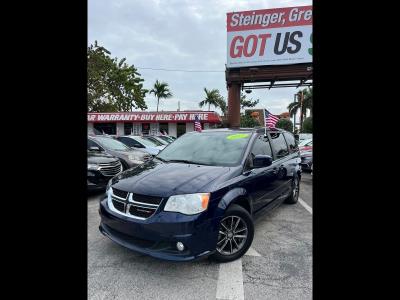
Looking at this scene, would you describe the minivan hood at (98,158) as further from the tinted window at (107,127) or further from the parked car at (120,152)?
the tinted window at (107,127)

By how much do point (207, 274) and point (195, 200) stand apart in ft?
2.85

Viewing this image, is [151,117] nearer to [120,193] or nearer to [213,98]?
[213,98]

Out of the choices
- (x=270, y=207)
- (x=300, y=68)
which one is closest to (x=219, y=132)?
(x=270, y=207)

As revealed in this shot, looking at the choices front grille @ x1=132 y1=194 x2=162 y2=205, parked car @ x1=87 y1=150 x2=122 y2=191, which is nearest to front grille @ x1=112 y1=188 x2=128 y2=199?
front grille @ x1=132 y1=194 x2=162 y2=205

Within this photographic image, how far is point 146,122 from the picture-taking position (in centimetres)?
2772

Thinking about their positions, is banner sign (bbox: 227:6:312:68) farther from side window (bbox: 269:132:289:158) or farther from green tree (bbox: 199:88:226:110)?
green tree (bbox: 199:88:226:110)

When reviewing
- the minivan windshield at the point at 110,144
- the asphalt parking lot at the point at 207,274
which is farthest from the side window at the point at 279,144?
the minivan windshield at the point at 110,144

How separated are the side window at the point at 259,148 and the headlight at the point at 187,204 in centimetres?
104

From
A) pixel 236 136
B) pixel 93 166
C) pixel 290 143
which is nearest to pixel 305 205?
→ pixel 290 143

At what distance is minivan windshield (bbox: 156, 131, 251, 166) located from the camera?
3525 millimetres

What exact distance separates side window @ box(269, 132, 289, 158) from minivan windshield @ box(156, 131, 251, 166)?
764 millimetres

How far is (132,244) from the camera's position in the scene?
274 cm

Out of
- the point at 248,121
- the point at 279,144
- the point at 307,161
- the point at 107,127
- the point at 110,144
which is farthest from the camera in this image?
the point at 248,121
